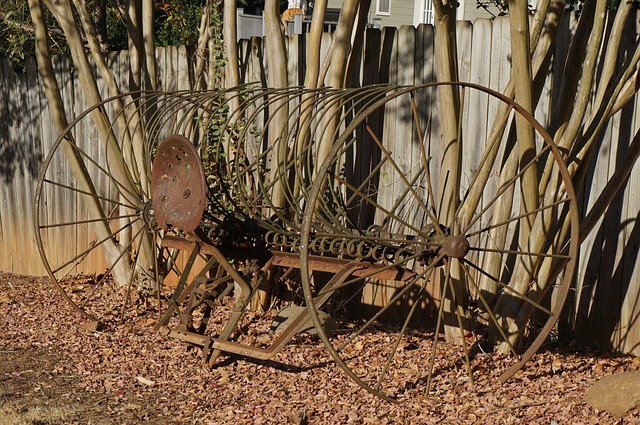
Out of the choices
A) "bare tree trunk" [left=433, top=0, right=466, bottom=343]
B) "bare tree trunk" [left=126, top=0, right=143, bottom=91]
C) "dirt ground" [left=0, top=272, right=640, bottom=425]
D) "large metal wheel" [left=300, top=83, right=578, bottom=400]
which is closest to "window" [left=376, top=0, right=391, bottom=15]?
"bare tree trunk" [left=126, top=0, right=143, bottom=91]

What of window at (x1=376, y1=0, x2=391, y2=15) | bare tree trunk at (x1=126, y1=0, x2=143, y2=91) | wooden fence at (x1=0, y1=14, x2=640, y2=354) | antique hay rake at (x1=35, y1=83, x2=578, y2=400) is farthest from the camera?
window at (x1=376, y1=0, x2=391, y2=15)

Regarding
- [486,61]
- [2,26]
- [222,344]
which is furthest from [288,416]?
[2,26]

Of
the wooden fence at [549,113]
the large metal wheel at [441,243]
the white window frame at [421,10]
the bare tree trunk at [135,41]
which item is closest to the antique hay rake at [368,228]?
the large metal wheel at [441,243]

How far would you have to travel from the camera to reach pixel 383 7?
1723 centimetres

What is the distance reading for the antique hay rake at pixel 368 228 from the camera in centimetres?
439

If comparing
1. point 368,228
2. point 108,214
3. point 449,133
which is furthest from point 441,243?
point 108,214

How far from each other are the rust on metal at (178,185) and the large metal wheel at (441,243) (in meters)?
0.67

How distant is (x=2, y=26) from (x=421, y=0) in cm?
968

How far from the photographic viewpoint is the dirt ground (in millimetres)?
4266

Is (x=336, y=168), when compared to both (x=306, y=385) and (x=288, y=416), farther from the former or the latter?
(x=288, y=416)

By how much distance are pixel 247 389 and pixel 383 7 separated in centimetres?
1363

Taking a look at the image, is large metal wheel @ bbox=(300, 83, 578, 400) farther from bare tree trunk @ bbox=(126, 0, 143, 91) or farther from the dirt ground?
bare tree trunk @ bbox=(126, 0, 143, 91)

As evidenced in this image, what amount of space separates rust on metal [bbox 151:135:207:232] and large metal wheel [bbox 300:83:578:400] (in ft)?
2.18

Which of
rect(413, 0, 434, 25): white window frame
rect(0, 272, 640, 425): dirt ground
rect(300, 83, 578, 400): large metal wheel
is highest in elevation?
rect(413, 0, 434, 25): white window frame
